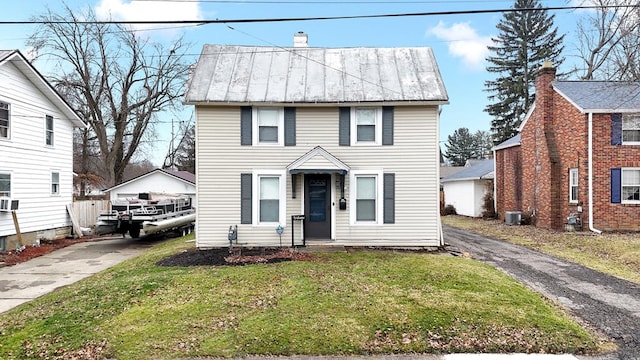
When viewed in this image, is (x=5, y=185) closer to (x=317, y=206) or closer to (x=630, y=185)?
(x=317, y=206)

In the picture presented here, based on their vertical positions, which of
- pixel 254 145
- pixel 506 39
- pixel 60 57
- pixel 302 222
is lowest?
pixel 302 222

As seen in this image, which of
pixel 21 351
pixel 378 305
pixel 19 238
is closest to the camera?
pixel 21 351

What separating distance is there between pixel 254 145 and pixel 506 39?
39.0 meters

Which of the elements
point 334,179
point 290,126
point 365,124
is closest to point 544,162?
point 365,124

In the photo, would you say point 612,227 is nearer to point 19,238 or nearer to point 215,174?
point 215,174

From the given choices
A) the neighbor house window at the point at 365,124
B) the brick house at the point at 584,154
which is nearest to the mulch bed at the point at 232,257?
the neighbor house window at the point at 365,124

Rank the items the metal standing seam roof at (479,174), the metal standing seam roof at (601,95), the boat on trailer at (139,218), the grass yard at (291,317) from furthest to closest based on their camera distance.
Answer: the metal standing seam roof at (479,174), the metal standing seam roof at (601,95), the boat on trailer at (139,218), the grass yard at (291,317)

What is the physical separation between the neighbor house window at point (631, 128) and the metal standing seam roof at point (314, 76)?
337 inches

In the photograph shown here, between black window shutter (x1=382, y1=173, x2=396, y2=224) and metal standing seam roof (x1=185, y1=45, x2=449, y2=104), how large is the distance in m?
2.31

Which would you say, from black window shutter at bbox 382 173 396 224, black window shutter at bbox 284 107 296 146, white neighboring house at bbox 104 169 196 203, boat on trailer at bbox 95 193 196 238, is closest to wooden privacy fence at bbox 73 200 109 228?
white neighboring house at bbox 104 169 196 203

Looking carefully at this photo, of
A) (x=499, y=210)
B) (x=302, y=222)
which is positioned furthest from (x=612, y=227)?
(x=302, y=222)

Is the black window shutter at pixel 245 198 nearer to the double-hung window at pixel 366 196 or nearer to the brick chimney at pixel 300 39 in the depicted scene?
the double-hung window at pixel 366 196

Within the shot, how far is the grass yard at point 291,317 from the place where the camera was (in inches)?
208

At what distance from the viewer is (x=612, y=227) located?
15.5 meters
